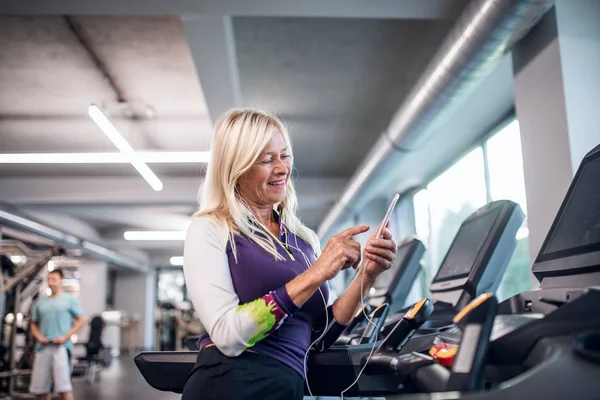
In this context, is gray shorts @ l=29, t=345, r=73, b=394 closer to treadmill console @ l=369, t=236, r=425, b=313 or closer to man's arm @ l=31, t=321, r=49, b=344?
man's arm @ l=31, t=321, r=49, b=344

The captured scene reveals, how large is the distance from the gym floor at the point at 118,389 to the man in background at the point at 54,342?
1.08 metres

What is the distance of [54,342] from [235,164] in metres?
4.43

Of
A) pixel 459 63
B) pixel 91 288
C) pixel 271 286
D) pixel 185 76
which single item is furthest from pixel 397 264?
pixel 91 288

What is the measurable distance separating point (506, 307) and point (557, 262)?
0.16 meters

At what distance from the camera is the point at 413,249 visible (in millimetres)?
2984

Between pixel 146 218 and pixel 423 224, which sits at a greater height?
pixel 146 218

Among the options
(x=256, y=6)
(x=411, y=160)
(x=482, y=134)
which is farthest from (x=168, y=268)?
(x=256, y=6)

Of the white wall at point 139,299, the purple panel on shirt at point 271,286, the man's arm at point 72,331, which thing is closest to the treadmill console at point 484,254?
the purple panel on shirt at point 271,286

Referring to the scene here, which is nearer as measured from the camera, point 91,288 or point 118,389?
point 118,389

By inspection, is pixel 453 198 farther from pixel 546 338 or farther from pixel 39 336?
pixel 546 338

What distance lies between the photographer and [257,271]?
3.93ft

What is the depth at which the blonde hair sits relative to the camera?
1.27 metres

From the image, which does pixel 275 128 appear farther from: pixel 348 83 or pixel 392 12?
pixel 348 83

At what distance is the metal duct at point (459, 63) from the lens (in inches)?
109
